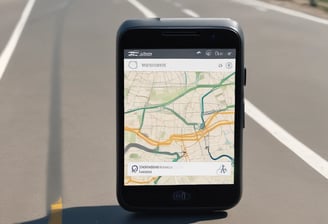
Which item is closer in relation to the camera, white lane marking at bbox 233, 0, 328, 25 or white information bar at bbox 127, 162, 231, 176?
white information bar at bbox 127, 162, 231, 176

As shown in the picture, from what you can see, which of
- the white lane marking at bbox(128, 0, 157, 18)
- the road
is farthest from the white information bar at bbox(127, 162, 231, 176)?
the white lane marking at bbox(128, 0, 157, 18)

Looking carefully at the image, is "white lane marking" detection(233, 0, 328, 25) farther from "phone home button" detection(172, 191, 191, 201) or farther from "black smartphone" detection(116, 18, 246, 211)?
"phone home button" detection(172, 191, 191, 201)

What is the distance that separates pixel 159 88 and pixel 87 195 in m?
1.27

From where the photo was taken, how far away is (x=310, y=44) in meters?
18.9

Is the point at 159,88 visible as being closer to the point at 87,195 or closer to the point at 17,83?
the point at 87,195

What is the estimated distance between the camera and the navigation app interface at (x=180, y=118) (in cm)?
680

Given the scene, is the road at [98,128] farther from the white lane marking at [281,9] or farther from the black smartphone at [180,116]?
the white lane marking at [281,9]

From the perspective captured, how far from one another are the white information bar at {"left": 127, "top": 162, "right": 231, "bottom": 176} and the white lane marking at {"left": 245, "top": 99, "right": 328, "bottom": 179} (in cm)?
169

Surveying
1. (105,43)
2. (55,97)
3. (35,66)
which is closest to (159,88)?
(55,97)

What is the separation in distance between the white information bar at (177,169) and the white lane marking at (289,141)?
1.69 m

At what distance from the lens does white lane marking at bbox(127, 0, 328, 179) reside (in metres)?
8.74

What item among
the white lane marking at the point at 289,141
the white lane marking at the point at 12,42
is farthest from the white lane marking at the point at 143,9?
the white lane marking at the point at 289,141

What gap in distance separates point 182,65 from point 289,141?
3305 mm

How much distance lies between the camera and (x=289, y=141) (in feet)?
32.2
